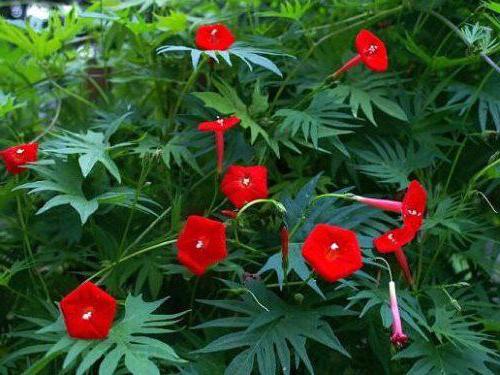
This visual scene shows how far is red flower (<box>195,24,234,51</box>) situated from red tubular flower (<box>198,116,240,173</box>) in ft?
0.42

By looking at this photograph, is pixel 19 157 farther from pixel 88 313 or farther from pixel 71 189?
pixel 88 313

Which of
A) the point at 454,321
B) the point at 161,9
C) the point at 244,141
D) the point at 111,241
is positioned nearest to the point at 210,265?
the point at 111,241

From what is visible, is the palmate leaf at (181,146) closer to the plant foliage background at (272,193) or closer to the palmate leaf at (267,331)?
the plant foliage background at (272,193)

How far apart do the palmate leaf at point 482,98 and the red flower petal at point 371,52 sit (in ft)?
0.61

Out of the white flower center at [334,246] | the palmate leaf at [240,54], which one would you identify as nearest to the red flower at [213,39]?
the palmate leaf at [240,54]

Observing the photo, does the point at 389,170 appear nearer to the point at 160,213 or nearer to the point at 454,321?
the point at 454,321

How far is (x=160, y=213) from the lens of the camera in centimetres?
125

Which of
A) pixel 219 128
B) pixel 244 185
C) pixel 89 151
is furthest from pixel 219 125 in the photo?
pixel 89 151

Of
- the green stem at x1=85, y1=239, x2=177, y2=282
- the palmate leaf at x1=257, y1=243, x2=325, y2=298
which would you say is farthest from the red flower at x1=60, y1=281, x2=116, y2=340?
the palmate leaf at x1=257, y1=243, x2=325, y2=298

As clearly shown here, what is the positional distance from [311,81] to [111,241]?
52cm

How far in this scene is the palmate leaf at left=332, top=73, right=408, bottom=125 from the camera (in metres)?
1.29

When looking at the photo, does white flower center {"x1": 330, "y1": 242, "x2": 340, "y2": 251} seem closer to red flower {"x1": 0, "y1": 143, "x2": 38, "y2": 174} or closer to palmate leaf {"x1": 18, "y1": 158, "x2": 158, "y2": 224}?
palmate leaf {"x1": 18, "y1": 158, "x2": 158, "y2": 224}

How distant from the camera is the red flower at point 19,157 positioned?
3.71 feet

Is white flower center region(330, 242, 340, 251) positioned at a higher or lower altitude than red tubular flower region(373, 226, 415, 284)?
higher
